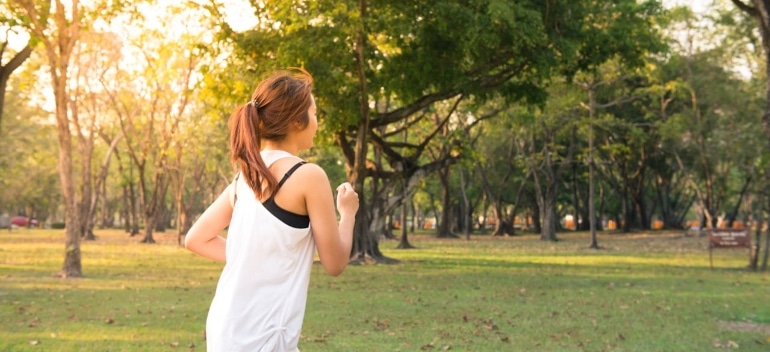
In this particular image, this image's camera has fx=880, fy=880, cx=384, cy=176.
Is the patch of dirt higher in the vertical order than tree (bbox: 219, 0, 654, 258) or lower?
lower

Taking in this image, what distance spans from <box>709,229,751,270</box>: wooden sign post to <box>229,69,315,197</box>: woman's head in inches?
865

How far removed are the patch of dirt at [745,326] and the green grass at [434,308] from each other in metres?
0.01

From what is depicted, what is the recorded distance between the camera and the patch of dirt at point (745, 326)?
11.6m

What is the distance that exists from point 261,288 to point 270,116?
582 millimetres

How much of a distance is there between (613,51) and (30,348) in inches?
695

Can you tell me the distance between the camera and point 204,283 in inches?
754

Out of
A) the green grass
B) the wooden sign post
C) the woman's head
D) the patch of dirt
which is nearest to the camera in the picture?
the woman's head

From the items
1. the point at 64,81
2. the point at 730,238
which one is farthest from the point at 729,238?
the point at 64,81

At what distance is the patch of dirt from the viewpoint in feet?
37.9

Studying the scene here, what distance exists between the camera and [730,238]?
23094mm

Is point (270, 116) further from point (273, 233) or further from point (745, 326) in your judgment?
point (745, 326)

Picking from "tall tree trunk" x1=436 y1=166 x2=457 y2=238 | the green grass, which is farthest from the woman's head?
"tall tree trunk" x1=436 y1=166 x2=457 y2=238

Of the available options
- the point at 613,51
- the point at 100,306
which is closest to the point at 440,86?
the point at 613,51

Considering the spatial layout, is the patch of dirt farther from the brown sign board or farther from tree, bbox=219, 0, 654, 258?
the brown sign board
